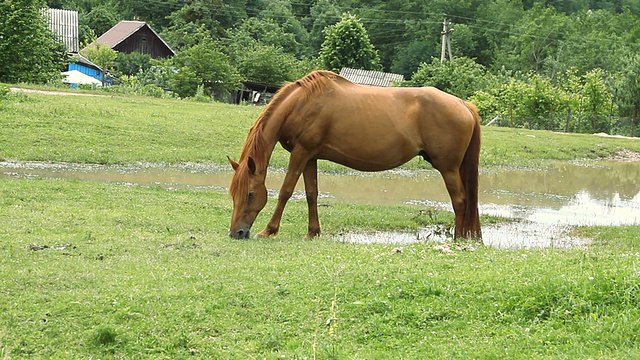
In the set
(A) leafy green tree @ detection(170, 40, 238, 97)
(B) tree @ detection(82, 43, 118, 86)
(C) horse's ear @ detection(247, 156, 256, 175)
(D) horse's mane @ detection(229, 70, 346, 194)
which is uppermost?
(D) horse's mane @ detection(229, 70, 346, 194)

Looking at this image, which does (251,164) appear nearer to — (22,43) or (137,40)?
(22,43)

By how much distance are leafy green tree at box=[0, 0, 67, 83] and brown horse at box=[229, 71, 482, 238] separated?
27041 mm

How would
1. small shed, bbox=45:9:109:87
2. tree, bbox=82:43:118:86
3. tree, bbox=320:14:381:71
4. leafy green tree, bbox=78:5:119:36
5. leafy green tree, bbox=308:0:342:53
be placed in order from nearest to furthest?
small shed, bbox=45:9:109:87 → tree, bbox=82:43:118:86 → tree, bbox=320:14:381:71 → leafy green tree, bbox=78:5:119:36 → leafy green tree, bbox=308:0:342:53

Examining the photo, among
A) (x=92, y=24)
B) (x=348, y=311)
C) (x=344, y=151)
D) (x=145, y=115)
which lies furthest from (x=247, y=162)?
(x=92, y=24)

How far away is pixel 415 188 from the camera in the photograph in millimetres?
20297

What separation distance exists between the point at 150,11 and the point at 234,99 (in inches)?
1601

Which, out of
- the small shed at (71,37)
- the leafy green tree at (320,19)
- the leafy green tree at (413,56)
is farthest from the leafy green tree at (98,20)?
the leafy green tree at (413,56)

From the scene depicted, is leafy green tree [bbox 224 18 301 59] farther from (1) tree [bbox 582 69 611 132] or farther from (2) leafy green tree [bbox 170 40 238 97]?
(1) tree [bbox 582 69 611 132]

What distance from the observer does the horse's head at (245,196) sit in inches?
426

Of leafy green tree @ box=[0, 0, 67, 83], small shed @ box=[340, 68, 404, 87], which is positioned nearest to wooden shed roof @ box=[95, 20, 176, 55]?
small shed @ box=[340, 68, 404, 87]

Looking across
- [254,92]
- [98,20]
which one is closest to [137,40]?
[98,20]

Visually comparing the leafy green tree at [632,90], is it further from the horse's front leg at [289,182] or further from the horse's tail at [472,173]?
the horse's front leg at [289,182]

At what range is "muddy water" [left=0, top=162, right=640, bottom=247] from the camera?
14289mm

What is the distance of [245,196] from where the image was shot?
427 inches
